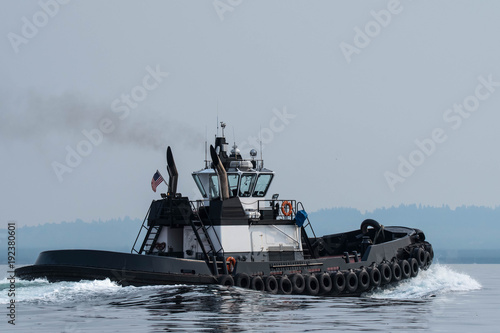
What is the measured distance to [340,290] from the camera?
22.2 meters

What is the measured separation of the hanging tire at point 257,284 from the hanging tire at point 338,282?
2.39 m

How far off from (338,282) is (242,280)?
3.19 m

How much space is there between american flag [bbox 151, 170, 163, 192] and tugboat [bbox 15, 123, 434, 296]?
510mm

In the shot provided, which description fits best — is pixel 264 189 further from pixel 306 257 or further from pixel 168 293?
pixel 168 293

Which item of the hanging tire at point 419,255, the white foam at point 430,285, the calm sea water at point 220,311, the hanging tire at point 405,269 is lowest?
the calm sea water at point 220,311

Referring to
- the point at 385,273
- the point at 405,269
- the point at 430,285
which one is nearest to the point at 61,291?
the point at 385,273

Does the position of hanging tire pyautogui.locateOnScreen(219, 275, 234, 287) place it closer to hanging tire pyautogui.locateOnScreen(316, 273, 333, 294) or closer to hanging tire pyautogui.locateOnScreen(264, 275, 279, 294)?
hanging tire pyautogui.locateOnScreen(264, 275, 279, 294)

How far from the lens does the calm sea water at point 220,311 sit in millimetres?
15484

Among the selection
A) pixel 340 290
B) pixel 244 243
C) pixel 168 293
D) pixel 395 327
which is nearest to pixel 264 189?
pixel 244 243

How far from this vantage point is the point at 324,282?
2198 centimetres

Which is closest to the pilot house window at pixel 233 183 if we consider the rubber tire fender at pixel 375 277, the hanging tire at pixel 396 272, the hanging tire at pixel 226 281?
the hanging tire at pixel 226 281

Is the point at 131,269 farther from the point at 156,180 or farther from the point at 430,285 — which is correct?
the point at 430,285

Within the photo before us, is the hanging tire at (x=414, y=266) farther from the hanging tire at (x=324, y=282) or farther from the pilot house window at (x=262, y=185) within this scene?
the pilot house window at (x=262, y=185)

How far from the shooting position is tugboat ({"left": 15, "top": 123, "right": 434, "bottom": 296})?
20469 mm
